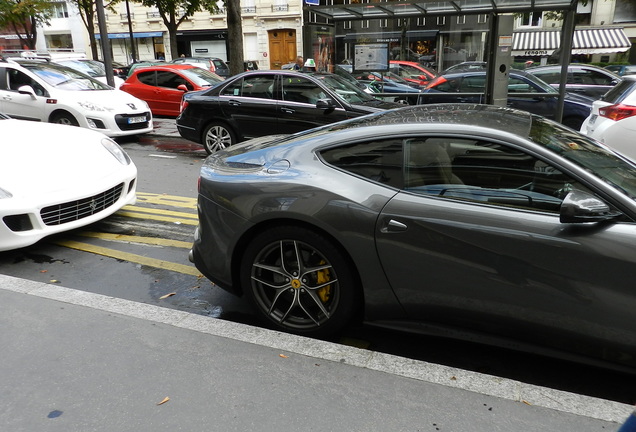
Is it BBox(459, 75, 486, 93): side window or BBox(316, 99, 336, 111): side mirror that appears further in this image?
BBox(459, 75, 486, 93): side window

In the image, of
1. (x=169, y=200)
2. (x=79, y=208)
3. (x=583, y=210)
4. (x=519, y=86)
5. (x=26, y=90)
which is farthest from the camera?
(x=519, y=86)

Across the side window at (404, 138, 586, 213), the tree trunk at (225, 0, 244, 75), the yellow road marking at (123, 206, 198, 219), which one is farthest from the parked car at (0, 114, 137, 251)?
the tree trunk at (225, 0, 244, 75)

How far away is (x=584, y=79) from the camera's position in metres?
12.6

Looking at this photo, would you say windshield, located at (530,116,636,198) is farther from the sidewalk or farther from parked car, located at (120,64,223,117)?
parked car, located at (120,64,223,117)

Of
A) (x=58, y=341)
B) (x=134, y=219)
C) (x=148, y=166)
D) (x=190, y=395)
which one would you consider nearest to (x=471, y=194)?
(x=190, y=395)

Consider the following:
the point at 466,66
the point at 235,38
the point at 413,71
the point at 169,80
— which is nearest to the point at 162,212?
the point at 466,66

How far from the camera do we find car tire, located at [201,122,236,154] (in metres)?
8.90

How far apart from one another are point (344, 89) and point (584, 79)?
290 inches

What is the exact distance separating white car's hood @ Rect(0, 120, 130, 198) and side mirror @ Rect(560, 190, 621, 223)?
4.06 m

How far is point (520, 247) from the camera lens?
2646 mm

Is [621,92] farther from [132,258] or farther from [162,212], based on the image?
[132,258]

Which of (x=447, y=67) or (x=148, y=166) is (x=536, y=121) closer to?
(x=148, y=166)

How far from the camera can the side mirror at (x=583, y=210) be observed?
97.5 inches

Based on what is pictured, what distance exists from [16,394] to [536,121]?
3308 mm
